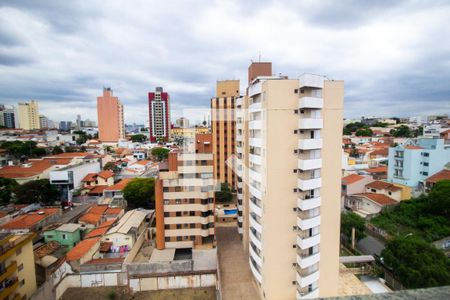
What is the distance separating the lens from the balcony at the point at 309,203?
34.1ft

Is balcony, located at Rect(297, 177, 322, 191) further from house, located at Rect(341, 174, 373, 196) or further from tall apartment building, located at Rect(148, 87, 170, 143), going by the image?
tall apartment building, located at Rect(148, 87, 170, 143)

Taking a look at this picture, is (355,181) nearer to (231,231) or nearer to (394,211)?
(394,211)

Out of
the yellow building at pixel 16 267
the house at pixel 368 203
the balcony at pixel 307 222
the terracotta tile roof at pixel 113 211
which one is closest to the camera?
the balcony at pixel 307 222

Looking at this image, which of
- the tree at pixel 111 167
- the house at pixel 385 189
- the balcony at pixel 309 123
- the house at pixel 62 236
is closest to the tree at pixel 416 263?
the balcony at pixel 309 123

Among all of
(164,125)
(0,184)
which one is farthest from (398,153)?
(164,125)

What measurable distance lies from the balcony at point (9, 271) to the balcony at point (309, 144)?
592 inches

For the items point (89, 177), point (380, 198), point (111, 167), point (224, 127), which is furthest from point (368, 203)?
point (111, 167)

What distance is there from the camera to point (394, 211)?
22.6 meters

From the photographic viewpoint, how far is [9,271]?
1165 centimetres

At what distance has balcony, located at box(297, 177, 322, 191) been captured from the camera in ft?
33.9

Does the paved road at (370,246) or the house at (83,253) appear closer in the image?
the house at (83,253)

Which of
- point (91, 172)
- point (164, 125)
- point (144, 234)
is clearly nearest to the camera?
point (144, 234)

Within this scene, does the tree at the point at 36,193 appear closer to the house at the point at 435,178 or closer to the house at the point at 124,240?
the house at the point at 124,240

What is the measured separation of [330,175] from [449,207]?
55.3 ft
